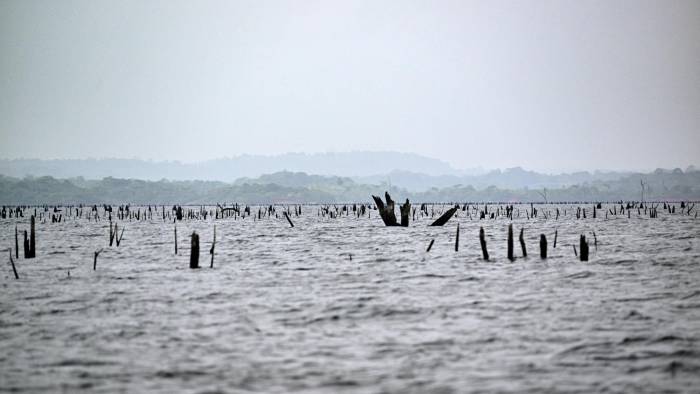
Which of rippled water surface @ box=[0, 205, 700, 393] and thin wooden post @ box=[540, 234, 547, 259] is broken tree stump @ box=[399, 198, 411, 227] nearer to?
thin wooden post @ box=[540, 234, 547, 259]

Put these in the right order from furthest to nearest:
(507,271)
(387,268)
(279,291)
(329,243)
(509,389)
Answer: (329,243) → (387,268) → (507,271) → (279,291) → (509,389)

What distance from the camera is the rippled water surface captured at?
11.4m

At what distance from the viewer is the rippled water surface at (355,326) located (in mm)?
11383

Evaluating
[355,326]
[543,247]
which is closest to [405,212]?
[543,247]

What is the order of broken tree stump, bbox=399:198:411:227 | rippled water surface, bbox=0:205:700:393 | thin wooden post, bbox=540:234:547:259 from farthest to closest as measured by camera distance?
1. broken tree stump, bbox=399:198:411:227
2. thin wooden post, bbox=540:234:547:259
3. rippled water surface, bbox=0:205:700:393

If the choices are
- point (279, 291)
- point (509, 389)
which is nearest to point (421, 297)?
point (279, 291)

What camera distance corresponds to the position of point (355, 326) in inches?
620

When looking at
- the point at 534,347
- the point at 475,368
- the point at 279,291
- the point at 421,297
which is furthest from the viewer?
the point at 279,291

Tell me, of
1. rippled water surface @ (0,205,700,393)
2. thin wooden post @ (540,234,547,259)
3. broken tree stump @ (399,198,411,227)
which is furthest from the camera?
broken tree stump @ (399,198,411,227)

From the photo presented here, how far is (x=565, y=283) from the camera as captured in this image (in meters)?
22.4

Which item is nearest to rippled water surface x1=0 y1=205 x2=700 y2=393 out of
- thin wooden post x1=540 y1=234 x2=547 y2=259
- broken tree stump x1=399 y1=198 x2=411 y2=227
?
thin wooden post x1=540 y1=234 x2=547 y2=259

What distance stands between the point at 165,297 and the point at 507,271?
1223 cm

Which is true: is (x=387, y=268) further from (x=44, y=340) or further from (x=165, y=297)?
(x=44, y=340)

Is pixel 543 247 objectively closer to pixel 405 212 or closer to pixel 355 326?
pixel 355 326
